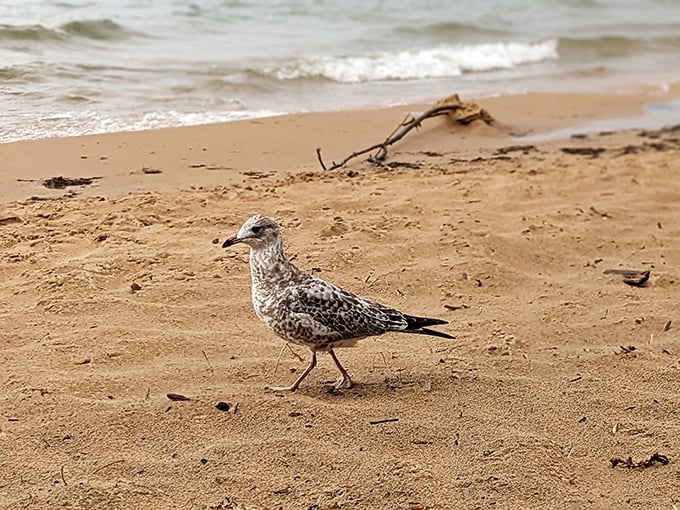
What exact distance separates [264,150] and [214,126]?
93 centimetres

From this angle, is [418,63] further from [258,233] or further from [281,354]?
[258,233]

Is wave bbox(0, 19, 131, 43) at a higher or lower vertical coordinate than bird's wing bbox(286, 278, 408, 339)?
higher

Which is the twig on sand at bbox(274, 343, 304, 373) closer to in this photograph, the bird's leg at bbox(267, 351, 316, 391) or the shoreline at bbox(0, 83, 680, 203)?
the bird's leg at bbox(267, 351, 316, 391)

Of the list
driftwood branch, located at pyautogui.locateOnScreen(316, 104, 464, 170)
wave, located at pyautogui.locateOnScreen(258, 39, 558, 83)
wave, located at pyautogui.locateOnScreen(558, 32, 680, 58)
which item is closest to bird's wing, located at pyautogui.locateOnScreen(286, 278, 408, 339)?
driftwood branch, located at pyautogui.locateOnScreen(316, 104, 464, 170)

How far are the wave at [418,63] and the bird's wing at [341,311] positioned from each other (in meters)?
8.08

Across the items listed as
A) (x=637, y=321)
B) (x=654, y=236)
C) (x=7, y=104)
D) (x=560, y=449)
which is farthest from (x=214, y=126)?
(x=560, y=449)

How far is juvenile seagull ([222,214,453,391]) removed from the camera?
11.0 feet

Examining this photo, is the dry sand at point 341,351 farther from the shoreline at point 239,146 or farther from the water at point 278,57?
the water at point 278,57

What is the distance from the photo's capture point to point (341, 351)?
4031 millimetres

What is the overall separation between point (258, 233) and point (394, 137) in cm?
489

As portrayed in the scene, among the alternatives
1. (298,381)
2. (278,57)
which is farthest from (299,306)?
(278,57)

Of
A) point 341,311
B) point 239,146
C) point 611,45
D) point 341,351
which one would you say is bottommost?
point 341,351

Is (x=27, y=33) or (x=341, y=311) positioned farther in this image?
(x=27, y=33)

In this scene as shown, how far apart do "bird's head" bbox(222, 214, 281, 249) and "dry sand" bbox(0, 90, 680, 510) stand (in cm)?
60
